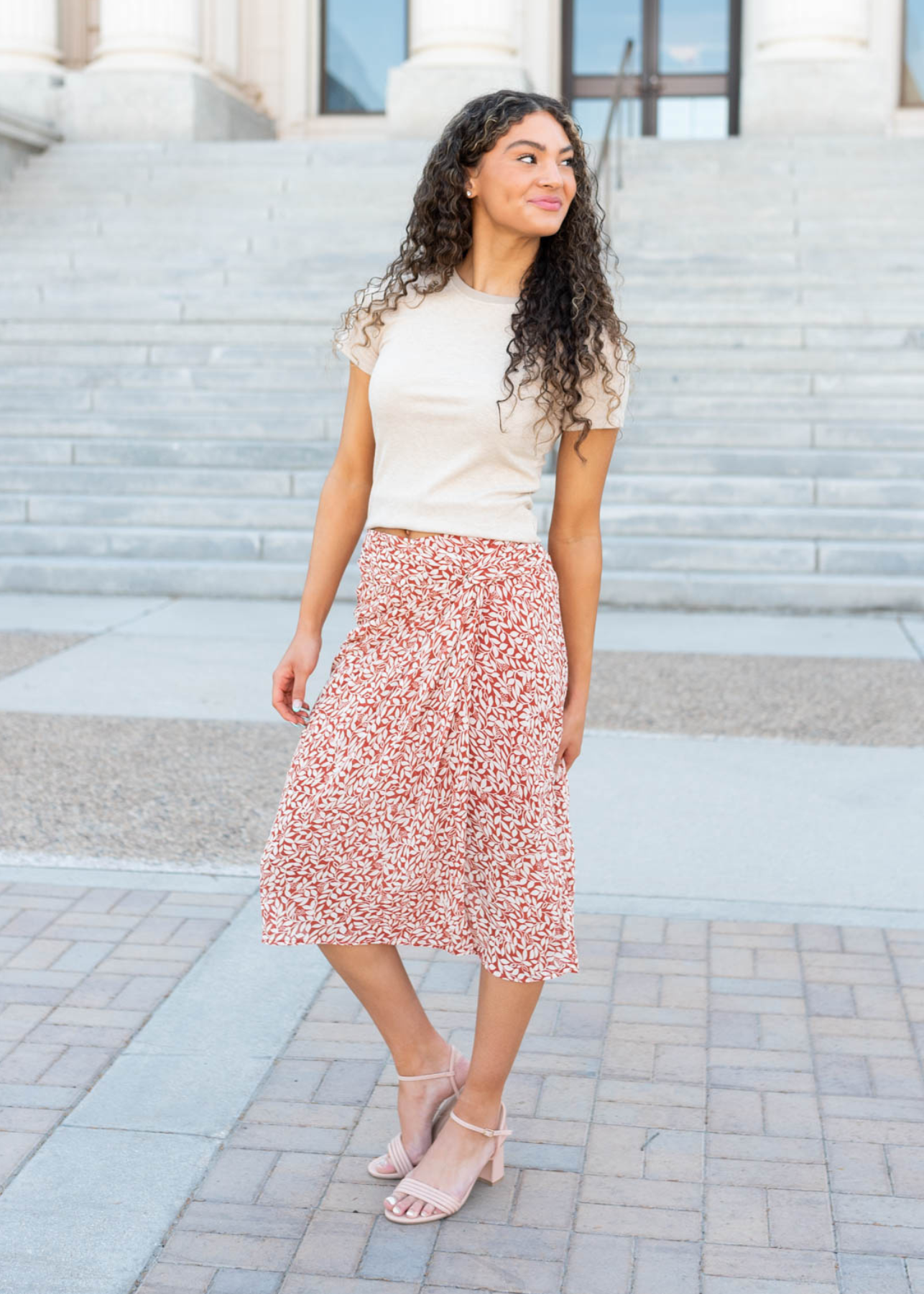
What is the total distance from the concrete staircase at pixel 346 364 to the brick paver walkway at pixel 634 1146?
514 centimetres

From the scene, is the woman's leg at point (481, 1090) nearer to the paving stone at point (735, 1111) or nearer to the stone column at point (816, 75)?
the paving stone at point (735, 1111)

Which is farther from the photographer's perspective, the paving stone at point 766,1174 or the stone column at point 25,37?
the stone column at point 25,37

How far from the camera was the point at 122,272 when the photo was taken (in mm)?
12617

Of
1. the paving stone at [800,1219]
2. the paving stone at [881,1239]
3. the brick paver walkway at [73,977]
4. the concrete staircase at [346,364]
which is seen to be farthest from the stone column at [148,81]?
the paving stone at [881,1239]

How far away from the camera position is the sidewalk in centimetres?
261

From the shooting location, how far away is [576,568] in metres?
2.74

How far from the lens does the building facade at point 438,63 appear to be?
51.6 ft

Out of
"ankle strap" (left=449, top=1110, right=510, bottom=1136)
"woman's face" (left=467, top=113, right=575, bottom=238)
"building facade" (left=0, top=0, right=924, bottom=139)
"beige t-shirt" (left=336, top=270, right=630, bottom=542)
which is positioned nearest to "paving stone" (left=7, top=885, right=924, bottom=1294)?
"ankle strap" (left=449, top=1110, right=510, bottom=1136)

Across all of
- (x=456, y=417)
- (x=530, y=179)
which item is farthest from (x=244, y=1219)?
(x=530, y=179)

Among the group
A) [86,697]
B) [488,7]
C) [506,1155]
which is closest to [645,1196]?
[506,1155]

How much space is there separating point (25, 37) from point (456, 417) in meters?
15.6

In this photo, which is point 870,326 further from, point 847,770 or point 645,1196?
point 645,1196

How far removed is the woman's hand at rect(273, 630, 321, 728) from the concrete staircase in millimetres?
5866

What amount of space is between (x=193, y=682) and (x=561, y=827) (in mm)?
4183
